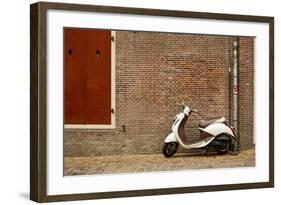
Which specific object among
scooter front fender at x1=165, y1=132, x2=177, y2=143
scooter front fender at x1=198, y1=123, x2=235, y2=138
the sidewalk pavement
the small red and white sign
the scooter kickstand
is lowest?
the sidewalk pavement

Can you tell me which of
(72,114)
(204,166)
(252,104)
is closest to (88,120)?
(72,114)

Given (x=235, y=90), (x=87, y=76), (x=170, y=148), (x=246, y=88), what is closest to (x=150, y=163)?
(x=170, y=148)

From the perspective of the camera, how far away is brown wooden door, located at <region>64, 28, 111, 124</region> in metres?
A: 6.53

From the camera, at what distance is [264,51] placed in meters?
7.43

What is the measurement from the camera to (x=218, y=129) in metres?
7.36

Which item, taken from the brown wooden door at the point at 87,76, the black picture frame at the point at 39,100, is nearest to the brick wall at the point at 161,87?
the brown wooden door at the point at 87,76

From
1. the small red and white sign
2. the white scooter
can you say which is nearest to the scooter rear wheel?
the white scooter

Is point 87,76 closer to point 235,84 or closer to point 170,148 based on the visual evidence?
point 170,148

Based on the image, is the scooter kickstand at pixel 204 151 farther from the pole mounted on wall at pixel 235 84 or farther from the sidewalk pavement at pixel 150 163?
the pole mounted on wall at pixel 235 84

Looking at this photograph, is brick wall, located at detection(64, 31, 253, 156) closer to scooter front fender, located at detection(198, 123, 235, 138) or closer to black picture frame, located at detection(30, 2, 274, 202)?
scooter front fender, located at detection(198, 123, 235, 138)

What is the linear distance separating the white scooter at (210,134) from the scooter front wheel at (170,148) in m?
0.01

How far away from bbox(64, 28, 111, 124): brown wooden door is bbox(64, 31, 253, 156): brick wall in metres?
0.11

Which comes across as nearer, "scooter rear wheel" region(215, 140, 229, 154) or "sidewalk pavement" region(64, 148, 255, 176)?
"sidewalk pavement" region(64, 148, 255, 176)

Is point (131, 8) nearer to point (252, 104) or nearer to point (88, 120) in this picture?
point (88, 120)
